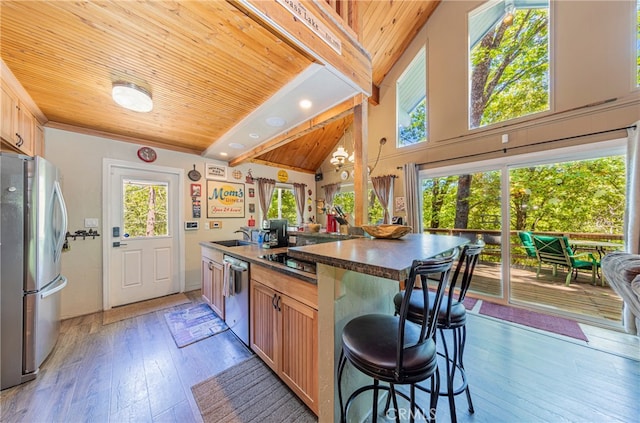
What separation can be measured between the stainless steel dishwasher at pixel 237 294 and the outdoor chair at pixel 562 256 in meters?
3.97

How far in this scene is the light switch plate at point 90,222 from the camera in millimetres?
2949

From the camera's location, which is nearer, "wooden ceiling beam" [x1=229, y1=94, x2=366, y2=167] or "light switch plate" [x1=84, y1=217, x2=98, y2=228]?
"wooden ceiling beam" [x1=229, y1=94, x2=366, y2=167]

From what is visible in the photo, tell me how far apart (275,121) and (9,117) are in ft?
7.68

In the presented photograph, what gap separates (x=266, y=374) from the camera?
1.80 m

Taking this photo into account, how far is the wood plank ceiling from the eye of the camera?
1348 millimetres

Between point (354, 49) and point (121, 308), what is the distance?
442cm

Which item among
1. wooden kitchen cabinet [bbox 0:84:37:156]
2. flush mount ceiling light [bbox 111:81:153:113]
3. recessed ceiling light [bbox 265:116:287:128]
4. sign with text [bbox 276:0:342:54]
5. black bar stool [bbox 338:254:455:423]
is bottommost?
black bar stool [bbox 338:254:455:423]

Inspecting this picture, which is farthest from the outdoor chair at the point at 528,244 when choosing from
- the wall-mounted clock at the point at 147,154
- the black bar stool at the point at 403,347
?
the wall-mounted clock at the point at 147,154

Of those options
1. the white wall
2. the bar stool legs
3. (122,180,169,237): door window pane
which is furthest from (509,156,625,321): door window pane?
the white wall

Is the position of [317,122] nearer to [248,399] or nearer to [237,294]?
[237,294]

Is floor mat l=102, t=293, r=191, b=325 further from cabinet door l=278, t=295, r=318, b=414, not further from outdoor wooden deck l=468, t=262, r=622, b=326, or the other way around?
outdoor wooden deck l=468, t=262, r=622, b=326

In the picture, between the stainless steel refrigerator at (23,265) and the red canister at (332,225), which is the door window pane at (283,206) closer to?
the red canister at (332,225)

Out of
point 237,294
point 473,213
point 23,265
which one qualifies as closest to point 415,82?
point 473,213

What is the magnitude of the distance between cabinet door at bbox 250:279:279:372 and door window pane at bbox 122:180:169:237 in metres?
2.68
